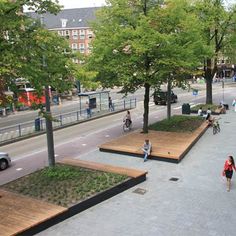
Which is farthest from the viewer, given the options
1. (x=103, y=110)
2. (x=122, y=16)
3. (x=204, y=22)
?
(x=103, y=110)

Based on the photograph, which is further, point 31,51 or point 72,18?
point 72,18

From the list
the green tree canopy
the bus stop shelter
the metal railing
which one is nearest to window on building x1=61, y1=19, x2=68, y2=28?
the metal railing

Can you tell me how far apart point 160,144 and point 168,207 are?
8563 mm

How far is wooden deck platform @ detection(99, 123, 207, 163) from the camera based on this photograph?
20328 millimetres

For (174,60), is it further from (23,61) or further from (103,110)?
(103,110)

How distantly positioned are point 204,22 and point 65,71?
86.6 ft

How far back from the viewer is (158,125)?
2853 centimetres

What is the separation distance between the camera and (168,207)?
14117 millimetres

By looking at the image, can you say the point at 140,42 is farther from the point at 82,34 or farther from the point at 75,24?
the point at 75,24

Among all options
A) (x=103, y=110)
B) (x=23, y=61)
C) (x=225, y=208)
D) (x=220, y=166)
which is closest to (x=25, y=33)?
(x=23, y=61)

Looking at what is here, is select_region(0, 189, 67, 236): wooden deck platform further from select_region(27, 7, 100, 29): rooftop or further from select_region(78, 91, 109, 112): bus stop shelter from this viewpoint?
select_region(27, 7, 100, 29): rooftop

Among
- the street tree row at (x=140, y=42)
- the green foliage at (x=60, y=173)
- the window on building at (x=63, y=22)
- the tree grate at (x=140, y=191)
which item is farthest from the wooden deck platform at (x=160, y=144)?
the window on building at (x=63, y=22)

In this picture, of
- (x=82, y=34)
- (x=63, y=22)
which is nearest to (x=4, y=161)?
(x=82, y=34)

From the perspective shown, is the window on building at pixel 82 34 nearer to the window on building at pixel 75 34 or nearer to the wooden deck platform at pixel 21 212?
the window on building at pixel 75 34
